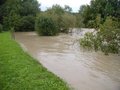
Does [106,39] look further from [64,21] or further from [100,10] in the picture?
[64,21]

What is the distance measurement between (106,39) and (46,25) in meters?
32.7

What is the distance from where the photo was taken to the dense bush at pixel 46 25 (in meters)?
42.9

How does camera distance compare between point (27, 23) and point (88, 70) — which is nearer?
point (88, 70)

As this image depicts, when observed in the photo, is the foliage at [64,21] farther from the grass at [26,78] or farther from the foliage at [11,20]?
the grass at [26,78]

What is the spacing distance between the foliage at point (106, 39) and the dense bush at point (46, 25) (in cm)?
3223

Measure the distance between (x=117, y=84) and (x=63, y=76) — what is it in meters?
2.86

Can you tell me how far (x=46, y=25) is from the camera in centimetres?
4294

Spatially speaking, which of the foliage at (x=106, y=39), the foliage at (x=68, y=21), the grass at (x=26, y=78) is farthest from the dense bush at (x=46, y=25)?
the foliage at (x=106, y=39)

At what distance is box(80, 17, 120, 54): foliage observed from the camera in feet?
33.9

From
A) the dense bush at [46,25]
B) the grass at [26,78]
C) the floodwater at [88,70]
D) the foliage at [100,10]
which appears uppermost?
the foliage at [100,10]

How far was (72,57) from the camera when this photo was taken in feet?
71.3

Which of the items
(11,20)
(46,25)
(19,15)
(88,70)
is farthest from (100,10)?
(19,15)

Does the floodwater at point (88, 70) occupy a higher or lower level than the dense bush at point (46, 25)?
lower

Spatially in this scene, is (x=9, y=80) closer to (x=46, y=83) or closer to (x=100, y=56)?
(x=46, y=83)
